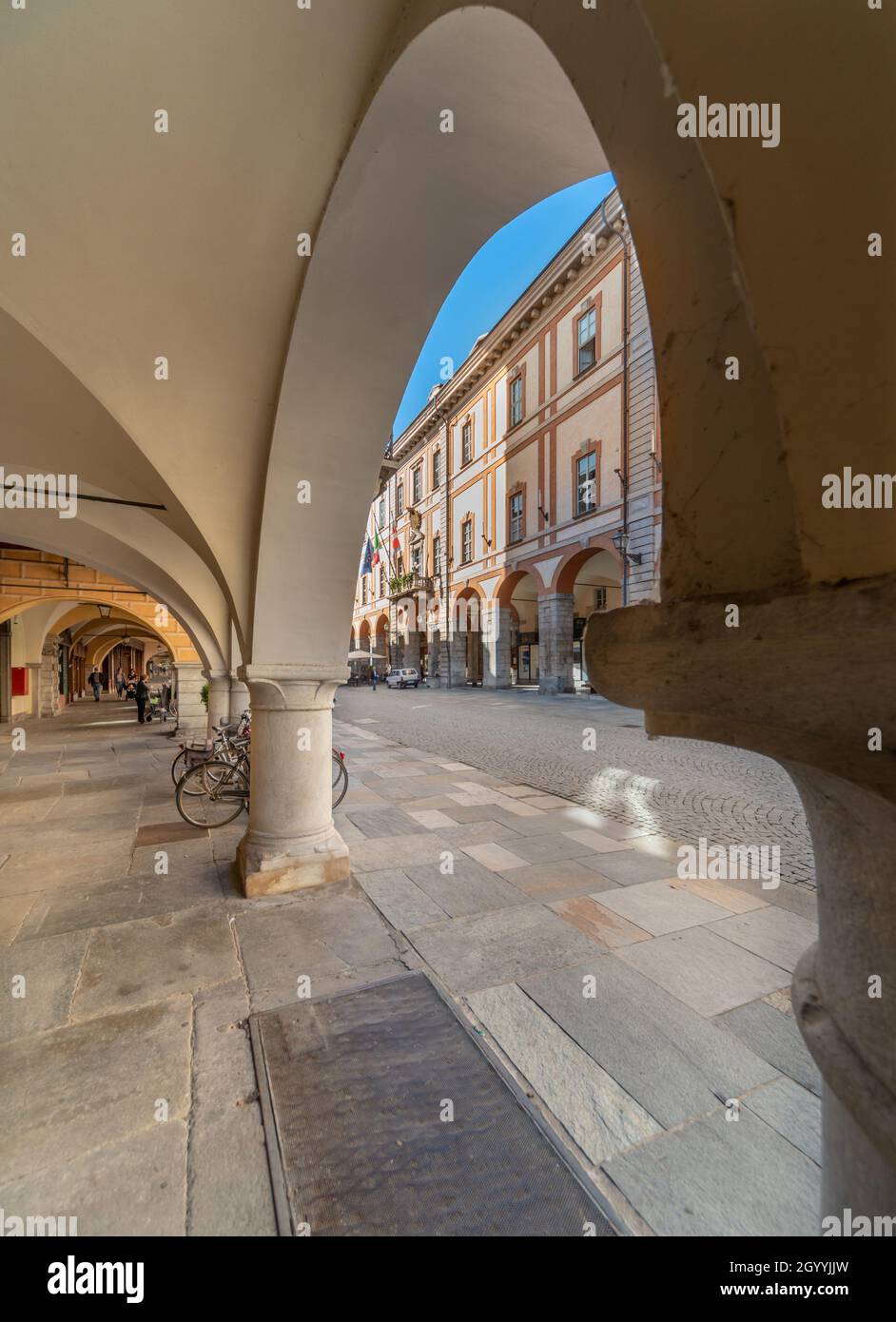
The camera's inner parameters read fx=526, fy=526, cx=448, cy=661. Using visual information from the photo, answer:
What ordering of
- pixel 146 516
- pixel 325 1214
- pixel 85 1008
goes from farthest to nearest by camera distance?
pixel 146 516 → pixel 85 1008 → pixel 325 1214

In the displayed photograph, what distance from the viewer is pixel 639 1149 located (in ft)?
5.32

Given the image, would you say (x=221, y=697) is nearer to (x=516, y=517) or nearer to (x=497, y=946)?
(x=497, y=946)

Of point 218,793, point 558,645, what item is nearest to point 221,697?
point 218,793

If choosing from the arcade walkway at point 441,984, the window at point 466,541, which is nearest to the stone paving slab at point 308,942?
the arcade walkway at point 441,984

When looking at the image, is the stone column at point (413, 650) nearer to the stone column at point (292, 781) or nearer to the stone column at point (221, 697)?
the stone column at point (221, 697)

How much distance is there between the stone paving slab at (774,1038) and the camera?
1911mm

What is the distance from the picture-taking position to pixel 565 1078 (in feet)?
6.25

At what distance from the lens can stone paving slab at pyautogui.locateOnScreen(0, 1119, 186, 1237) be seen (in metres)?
1.42

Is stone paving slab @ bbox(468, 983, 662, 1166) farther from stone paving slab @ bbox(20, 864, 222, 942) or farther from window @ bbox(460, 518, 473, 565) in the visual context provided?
window @ bbox(460, 518, 473, 565)

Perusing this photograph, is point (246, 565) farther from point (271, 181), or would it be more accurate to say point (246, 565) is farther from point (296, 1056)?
point (296, 1056)

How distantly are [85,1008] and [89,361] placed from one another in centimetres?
342

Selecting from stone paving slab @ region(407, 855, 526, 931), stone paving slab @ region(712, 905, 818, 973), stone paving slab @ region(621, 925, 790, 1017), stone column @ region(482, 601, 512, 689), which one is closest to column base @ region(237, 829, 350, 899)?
stone paving slab @ region(407, 855, 526, 931)

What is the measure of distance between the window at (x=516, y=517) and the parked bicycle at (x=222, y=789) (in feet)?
58.6

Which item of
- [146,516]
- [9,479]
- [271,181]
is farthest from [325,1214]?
[146,516]
